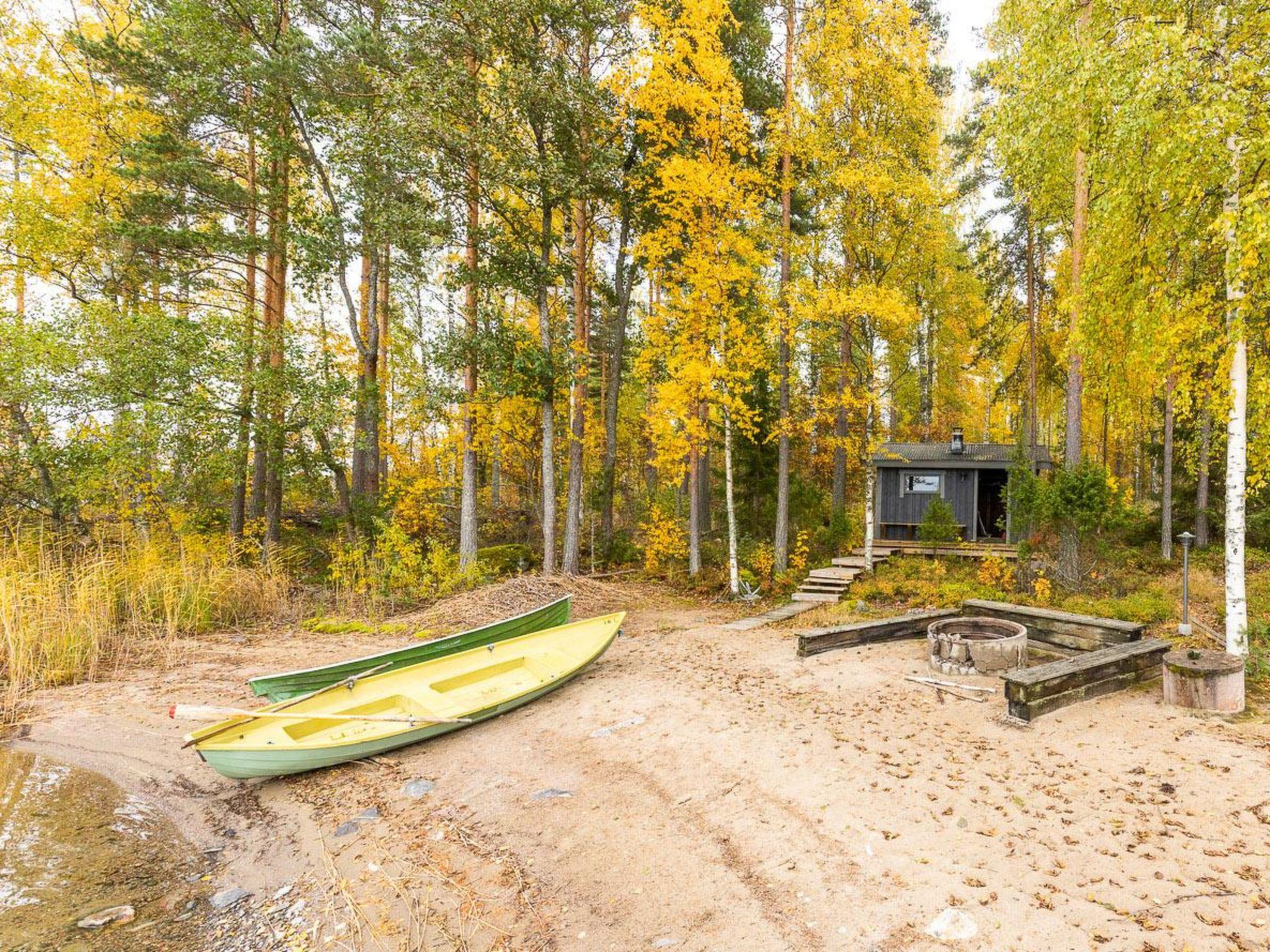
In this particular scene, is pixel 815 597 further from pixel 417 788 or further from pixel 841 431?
pixel 417 788

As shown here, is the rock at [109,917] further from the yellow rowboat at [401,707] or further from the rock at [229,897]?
the yellow rowboat at [401,707]

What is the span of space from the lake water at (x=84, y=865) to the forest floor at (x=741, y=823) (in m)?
Result: 0.19

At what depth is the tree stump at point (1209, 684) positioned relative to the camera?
5.04 metres

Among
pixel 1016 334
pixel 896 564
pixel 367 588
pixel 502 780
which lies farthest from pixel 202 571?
pixel 1016 334

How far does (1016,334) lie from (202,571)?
23.4m

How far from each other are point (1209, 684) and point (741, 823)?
482 cm

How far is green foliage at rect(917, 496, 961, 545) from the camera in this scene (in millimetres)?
13391

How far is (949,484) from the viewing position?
591 inches

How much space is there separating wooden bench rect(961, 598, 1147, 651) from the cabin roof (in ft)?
20.7

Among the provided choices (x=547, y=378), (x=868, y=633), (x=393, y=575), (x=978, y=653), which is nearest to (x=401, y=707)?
(x=393, y=575)

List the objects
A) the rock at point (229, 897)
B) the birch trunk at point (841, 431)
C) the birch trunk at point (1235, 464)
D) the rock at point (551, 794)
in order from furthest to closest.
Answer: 1. the birch trunk at point (841, 431)
2. the birch trunk at point (1235, 464)
3. the rock at point (551, 794)
4. the rock at point (229, 897)

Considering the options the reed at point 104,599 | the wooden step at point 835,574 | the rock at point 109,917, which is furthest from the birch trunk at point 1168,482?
the reed at point 104,599

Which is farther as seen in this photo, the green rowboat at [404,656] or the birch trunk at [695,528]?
Answer: the birch trunk at [695,528]

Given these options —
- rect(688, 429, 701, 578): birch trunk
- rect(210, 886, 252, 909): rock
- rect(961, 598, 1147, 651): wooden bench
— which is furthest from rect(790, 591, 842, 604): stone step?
rect(210, 886, 252, 909): rock
